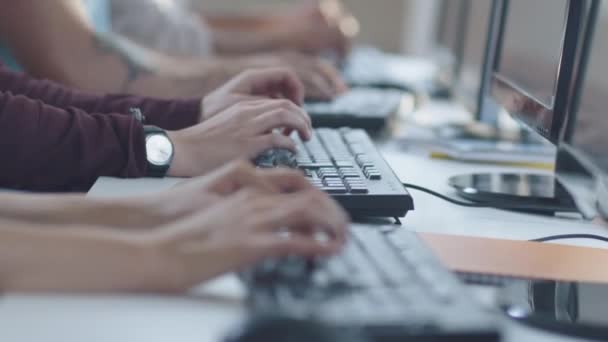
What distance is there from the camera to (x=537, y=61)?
1.18m

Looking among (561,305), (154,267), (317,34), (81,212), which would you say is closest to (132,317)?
(154,267)

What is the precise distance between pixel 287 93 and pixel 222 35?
1.31m

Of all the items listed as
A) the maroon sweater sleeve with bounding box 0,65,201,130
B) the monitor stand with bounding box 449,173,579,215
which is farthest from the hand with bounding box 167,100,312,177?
the monitor stand with bounding box 449,173,579,215

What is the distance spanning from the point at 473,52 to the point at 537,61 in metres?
0.68

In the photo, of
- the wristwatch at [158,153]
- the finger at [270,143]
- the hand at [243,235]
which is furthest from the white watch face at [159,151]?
the hand at [243,235]

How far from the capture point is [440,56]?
2.30 metres

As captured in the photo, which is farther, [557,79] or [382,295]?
[557,79]

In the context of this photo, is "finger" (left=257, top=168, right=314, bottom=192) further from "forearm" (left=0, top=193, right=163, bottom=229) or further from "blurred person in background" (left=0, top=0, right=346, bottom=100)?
"blurred person in background" (left=0, top=0, right=346, bottom=100)

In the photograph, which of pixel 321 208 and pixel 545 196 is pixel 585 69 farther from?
pixel 321 208

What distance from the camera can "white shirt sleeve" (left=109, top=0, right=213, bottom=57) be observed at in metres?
2.23

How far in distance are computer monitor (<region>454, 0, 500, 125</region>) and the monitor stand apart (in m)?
0.32

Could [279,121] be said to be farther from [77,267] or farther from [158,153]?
[77,267]

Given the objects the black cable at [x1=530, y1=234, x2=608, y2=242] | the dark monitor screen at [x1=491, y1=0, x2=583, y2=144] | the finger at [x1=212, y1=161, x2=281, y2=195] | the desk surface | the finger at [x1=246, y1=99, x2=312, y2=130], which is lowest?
the desk surface

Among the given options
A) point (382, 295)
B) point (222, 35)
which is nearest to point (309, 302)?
point (382, 295)
